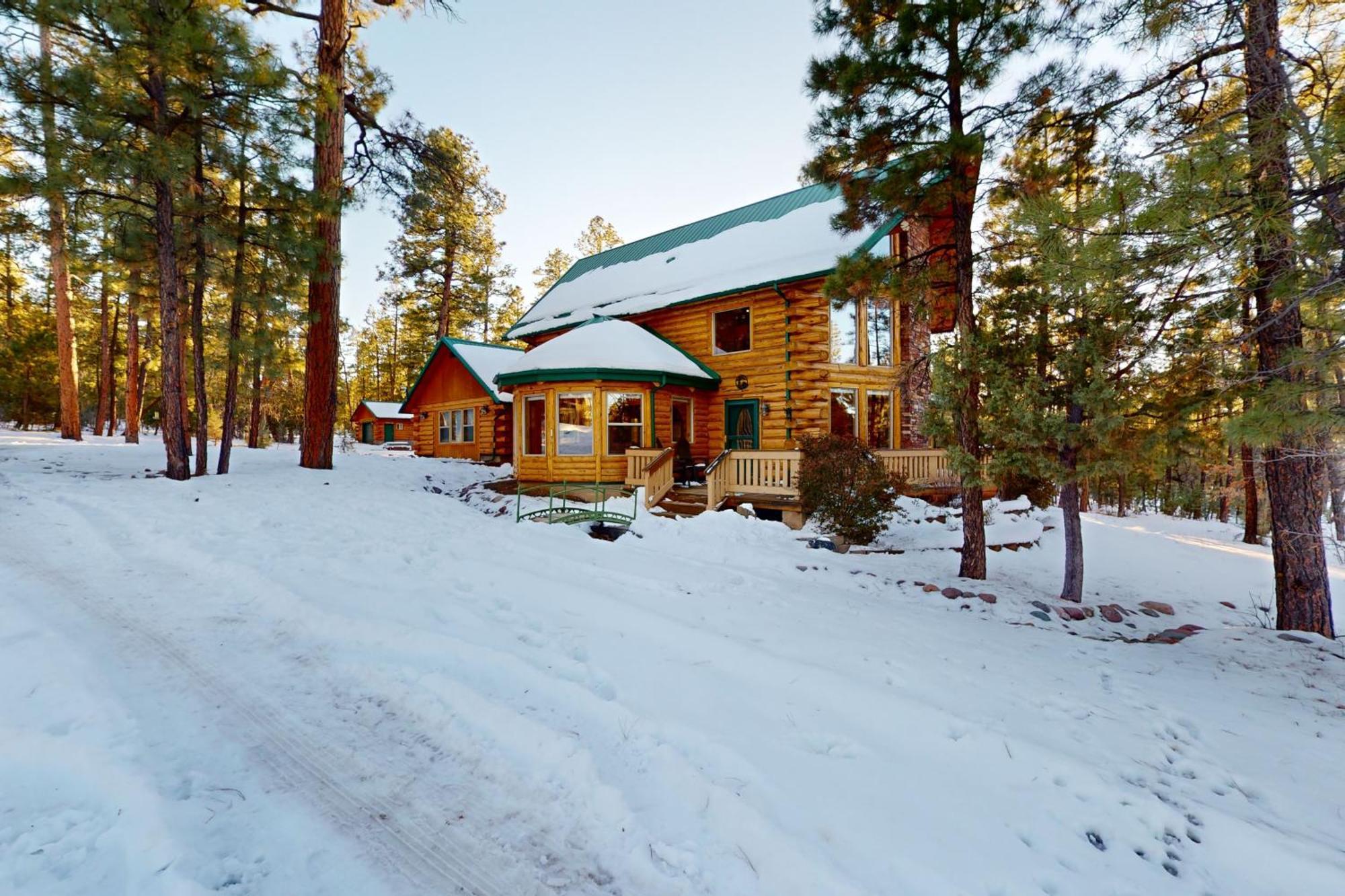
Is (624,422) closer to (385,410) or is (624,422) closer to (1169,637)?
(1169,637)

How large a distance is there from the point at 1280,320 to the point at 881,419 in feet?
32.0

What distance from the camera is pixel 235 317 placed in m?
12.5

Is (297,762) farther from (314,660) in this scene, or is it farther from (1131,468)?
(1131,468)

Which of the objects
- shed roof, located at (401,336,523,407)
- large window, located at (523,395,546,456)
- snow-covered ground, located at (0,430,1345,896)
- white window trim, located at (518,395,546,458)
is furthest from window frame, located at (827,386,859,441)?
shed roof, located at (401,336,523,407)

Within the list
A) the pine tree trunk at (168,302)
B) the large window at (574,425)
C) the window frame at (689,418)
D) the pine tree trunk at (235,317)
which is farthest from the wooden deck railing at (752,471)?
the pine tree trunk at (168,302)

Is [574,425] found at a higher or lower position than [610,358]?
lower

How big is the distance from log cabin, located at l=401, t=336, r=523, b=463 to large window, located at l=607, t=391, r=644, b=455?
693cm

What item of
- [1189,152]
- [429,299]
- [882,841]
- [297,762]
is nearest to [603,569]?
[297,762]

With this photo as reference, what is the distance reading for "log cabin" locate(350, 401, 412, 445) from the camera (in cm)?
4144

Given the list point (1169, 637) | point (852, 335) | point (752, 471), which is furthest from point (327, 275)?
point (1169, 637)

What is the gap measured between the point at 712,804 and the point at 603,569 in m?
4.20

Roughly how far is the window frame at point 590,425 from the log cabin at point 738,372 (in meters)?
0.04

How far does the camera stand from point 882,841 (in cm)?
235

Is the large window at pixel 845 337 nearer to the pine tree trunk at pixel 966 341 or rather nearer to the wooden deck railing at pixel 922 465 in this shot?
the wooden deck railing at pixel 922 465
